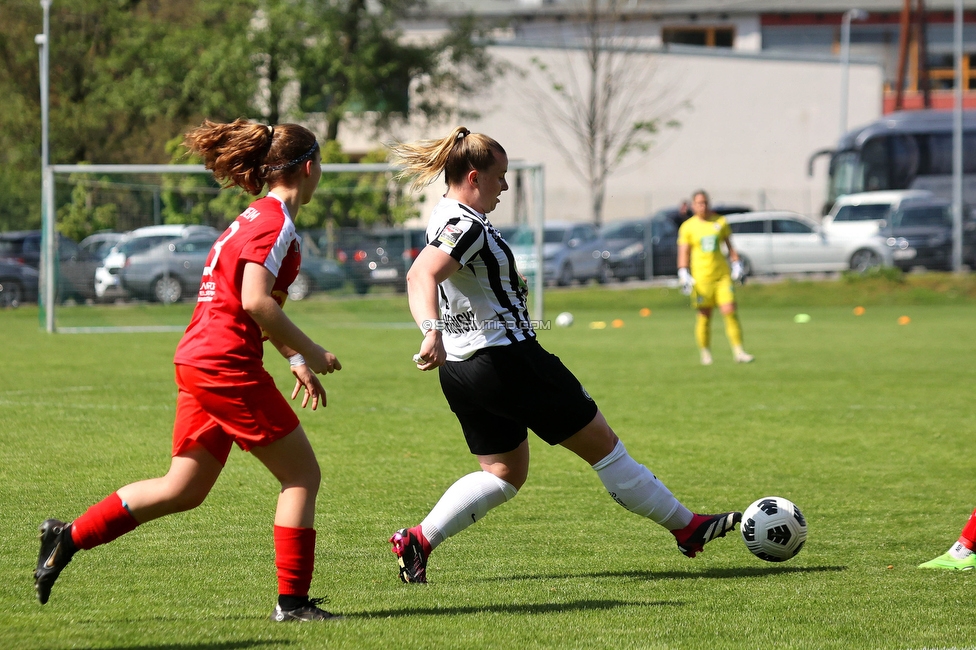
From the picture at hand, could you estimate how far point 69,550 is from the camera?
4008 mm

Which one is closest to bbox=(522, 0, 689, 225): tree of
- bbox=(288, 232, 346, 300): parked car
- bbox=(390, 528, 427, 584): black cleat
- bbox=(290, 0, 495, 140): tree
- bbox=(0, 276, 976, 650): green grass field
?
bbox=(290, 0, 495, 140): tree

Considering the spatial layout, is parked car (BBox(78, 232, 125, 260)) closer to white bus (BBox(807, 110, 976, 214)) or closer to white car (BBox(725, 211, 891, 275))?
white car (BBox(725, 211, 891, 275))

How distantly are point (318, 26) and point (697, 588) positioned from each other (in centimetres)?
3020

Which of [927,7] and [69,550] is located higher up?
[927,7]

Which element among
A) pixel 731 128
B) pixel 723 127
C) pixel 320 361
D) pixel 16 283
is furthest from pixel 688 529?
pixel 731 128

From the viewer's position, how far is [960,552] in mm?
4941

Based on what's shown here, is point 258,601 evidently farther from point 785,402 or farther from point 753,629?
point 785,402

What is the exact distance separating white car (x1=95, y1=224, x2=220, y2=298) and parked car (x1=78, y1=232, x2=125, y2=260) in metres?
0.07

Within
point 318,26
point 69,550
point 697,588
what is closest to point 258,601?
point 69,550

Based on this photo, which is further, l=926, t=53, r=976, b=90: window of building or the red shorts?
l=926, t=53, r=976, b=90: window of building

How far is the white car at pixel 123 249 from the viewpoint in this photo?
65.5ft

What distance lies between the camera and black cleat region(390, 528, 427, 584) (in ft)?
15.5

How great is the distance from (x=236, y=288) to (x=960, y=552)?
3284 millimetres

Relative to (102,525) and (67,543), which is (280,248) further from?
(67,543)
